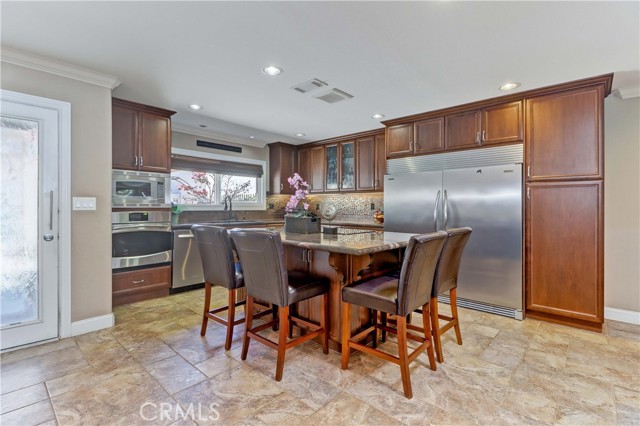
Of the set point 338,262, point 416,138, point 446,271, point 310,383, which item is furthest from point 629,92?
point 310,383

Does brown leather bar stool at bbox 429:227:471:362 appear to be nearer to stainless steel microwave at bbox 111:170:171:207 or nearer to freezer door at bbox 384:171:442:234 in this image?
freezer door at bbox 384:171:442:234

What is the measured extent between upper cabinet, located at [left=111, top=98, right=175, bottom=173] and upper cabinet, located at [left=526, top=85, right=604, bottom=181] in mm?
4087

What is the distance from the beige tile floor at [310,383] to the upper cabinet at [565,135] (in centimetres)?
153

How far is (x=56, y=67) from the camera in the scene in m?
2.56

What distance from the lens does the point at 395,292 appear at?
6.57ft

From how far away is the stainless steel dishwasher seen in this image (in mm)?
3975

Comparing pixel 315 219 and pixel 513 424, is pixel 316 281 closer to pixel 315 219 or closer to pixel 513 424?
pixel 315 219

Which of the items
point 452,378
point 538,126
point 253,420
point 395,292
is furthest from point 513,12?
point 253,420

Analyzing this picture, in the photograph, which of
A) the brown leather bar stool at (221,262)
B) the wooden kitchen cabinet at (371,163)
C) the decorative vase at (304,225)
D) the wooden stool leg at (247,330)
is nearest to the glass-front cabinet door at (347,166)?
the wooden kitchen cabinet at (371,163)

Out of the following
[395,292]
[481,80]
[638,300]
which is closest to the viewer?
[395,292]

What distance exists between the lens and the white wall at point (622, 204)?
312 cm

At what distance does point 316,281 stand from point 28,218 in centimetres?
241
